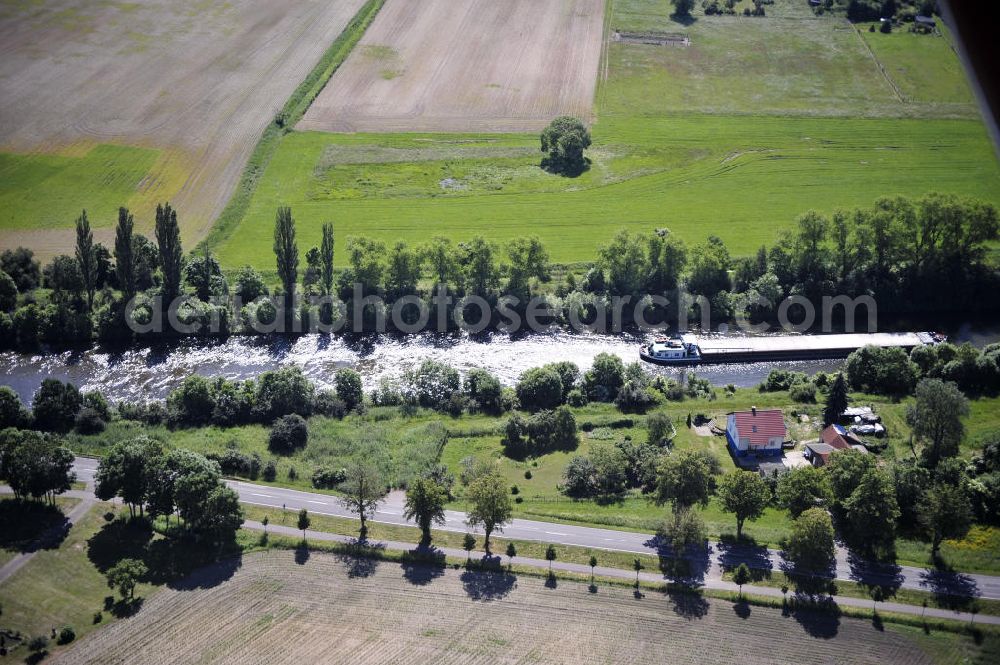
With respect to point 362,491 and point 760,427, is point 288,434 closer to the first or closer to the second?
point 362,491

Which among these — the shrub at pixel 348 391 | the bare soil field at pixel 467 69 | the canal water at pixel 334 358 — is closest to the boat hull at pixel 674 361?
the canal water at pixel 334 358

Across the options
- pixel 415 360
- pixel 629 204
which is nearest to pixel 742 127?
pixel 629 204

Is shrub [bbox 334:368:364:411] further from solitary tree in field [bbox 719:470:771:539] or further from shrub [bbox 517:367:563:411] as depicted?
solitary tree in field [bbox 719:470:771:539]

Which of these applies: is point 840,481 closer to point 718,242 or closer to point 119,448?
point 718,242

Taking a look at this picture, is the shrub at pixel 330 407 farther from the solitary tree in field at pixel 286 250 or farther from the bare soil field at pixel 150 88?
the bare soil field at pixel 150 88

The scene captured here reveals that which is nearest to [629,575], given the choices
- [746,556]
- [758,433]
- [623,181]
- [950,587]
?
[746,556]

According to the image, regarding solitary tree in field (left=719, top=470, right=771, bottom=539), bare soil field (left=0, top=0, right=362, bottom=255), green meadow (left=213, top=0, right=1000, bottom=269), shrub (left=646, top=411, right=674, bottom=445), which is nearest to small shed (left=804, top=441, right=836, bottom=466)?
solitary tree in field (left=719, top=470, right=771, bottom=539)

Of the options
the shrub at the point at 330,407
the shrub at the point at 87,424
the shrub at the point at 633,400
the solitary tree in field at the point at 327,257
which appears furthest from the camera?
the solitary tree in field at the point at 327,257
